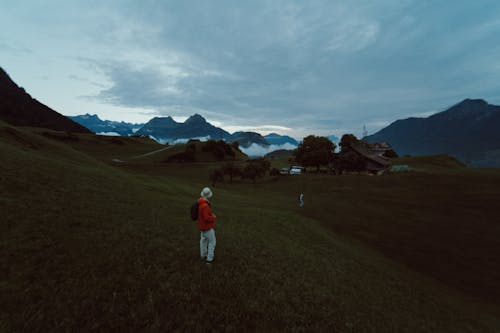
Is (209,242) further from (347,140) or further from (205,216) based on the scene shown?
(347,140)

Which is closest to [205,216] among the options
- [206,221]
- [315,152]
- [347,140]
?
[206,221]

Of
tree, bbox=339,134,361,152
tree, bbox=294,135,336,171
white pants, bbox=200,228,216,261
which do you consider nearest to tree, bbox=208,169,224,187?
tree, bbox=294,135,336,171

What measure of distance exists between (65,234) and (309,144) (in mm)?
93855

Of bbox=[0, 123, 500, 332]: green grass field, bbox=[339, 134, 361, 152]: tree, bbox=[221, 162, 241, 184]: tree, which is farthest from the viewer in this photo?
bbox=[339, 134, 361, 152]: tree

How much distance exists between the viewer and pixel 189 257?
10820mm

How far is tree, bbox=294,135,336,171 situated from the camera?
85.7m

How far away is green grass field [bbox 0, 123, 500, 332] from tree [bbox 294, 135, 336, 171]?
194ft

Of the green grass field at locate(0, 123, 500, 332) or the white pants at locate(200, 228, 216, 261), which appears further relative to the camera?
the white pants at locate(200, 228, 216, 261)

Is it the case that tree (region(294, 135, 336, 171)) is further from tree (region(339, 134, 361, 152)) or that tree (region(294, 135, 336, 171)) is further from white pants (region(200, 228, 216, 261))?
white pants (region(200, 228, 216, 261))

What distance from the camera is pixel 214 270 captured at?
9922mm

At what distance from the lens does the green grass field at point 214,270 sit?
6816 mm

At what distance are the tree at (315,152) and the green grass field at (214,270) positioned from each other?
2326 inches

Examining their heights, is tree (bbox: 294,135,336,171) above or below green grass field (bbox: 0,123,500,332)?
above

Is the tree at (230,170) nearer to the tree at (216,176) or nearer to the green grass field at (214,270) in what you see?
the tree at (216,176)
